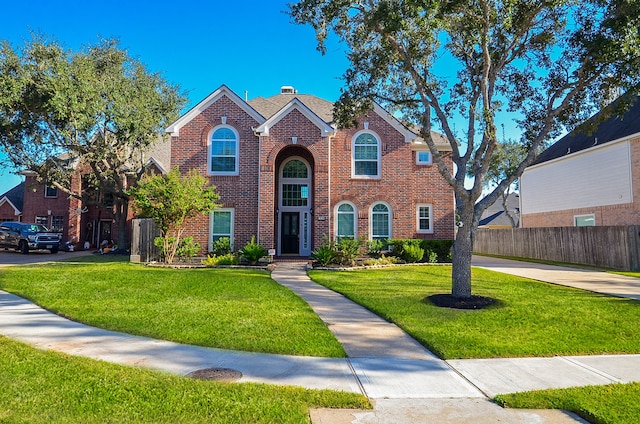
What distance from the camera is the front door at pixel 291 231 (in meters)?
19.4

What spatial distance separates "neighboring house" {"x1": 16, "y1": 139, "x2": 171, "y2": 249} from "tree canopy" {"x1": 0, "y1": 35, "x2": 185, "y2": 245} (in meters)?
3.21

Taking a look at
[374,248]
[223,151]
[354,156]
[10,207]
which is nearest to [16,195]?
[10,207]

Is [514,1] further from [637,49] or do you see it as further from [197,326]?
[197,326]

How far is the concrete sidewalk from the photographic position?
3.69 meters

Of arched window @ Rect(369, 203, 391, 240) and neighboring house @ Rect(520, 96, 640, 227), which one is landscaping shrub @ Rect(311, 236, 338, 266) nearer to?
arched window @ Rect(369, 203, 391, 240)

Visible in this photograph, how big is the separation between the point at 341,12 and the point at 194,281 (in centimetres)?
778

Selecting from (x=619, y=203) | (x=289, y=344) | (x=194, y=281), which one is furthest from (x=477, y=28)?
(x=619, y=203)

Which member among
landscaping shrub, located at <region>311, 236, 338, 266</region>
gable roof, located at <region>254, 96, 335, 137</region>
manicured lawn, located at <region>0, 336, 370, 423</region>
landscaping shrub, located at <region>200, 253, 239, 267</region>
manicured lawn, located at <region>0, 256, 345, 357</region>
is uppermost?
gable roof, located at <region>254, 96, 335, 137</region>

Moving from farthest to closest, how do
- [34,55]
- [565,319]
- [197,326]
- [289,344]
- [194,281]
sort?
[34,55] < [194,281] < [565,319] < [197,326] < [289,344]

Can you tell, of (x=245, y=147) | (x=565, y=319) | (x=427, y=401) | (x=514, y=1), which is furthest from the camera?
(x=245, y=147)

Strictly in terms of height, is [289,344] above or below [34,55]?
below

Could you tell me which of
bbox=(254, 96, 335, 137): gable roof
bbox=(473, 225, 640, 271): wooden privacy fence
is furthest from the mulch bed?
bbox=(473, 225, 640, 271): wooden privacy fence

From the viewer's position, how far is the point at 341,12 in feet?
31.1

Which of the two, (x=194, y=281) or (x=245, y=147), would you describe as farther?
(x=245, y=147)
